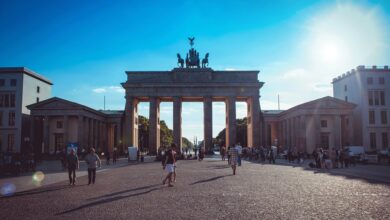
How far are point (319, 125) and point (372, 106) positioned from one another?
1367 cm

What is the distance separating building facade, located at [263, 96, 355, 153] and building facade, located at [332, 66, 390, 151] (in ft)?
9.57

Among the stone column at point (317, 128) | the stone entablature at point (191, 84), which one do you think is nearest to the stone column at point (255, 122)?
the stone entablature at point (191, 84)

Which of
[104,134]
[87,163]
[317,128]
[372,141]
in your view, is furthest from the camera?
[104,134]

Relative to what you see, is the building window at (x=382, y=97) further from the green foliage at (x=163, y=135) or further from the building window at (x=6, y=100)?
the building window at (x=6, y=100)

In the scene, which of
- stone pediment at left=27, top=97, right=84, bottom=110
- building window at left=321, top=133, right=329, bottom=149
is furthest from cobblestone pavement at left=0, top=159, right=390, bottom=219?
building window at left=321, top=133, right=329, bottom=149

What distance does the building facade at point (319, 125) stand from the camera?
195 ft

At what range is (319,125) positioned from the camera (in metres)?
60.1

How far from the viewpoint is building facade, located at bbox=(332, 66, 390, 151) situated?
6412cm

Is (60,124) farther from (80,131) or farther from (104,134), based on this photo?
(104,134)

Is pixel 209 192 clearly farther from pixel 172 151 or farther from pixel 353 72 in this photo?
pixel 353 72

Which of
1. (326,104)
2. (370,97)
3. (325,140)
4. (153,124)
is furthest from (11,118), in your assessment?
(370,97)

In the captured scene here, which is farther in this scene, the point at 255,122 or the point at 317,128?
the point at 255,122

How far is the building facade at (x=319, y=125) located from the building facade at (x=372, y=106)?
292 cm

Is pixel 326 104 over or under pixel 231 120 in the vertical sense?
over
